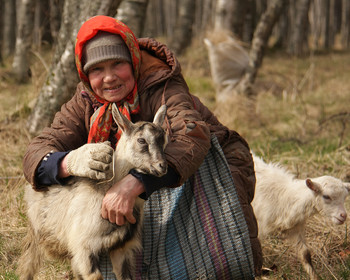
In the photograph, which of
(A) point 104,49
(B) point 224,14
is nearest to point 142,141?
(A) point 104,49

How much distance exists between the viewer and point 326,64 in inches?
697

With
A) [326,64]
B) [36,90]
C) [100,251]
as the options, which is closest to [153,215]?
[100,251]

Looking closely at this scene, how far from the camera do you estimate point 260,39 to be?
30.3 ft

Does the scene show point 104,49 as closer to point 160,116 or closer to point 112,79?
point 112,79

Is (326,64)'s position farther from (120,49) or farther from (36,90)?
(120,49)

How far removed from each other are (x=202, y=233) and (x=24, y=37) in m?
8.63

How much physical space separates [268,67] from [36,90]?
1047 cm

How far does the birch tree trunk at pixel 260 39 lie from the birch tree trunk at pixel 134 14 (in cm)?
399

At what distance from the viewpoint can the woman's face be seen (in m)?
3.06

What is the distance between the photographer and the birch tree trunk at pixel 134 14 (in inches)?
224

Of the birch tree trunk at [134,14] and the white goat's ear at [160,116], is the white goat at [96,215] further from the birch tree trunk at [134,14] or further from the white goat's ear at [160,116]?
the birch tree trunk at [134,14]

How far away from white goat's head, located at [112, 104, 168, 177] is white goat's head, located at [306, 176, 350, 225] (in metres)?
1.95

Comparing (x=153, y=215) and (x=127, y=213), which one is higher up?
(x=127, y=213)

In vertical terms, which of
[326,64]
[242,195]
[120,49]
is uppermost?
[120,49]
